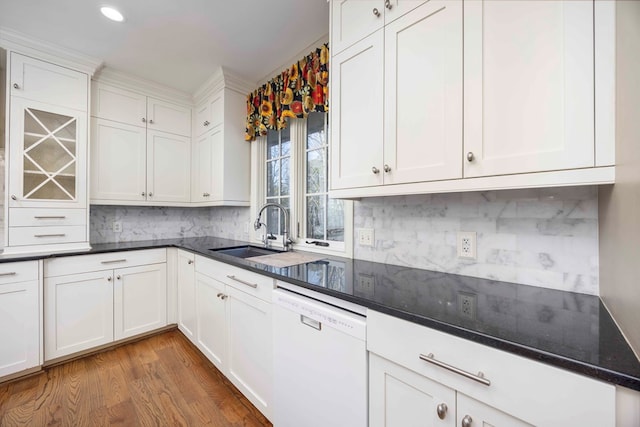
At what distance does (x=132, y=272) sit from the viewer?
2340mm

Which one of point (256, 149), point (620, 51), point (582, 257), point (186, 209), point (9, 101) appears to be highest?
point (9, 101)

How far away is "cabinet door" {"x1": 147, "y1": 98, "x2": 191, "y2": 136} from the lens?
2.65 m

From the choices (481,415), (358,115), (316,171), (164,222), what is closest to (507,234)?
(481,415)

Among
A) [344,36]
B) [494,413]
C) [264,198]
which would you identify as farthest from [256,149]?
[494,413]

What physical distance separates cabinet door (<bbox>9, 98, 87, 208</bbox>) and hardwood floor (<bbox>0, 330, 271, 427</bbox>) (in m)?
1.28

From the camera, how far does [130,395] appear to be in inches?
67.6

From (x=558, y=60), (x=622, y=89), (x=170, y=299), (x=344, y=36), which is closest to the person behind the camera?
(x=622, y=89)

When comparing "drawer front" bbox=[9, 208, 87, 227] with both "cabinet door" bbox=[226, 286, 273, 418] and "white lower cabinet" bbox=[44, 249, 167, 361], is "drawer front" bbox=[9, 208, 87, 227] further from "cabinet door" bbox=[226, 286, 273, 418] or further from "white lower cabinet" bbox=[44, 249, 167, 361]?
"cabinet door" bbox=[226, 286, 273, 418]

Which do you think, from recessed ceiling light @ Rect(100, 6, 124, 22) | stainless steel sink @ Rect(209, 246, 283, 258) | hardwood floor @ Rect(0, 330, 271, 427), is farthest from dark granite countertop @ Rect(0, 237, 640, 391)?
recessed ceiling light @ Rect(100, 6, 124, 22)

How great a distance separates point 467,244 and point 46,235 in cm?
291

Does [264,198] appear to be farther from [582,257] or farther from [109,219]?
[582,257]

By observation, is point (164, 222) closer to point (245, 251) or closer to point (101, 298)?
point (101, 298)

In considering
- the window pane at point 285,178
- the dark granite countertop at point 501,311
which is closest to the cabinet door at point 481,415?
the dark granite countertop at point 501,311

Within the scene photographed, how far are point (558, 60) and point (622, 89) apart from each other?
0.20 metres
